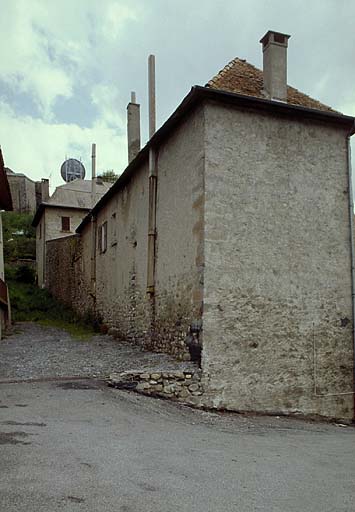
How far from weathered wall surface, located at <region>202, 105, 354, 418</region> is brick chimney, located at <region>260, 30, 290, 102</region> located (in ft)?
2.33

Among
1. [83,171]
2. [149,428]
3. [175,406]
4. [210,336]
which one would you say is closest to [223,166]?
[210,336]

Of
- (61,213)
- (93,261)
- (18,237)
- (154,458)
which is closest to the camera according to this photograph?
(154,458)

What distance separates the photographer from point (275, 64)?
12.0 m

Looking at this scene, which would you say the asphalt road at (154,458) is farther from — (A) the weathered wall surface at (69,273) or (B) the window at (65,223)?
(B) the window at (65,223)

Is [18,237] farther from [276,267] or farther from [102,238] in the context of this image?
[276,267]

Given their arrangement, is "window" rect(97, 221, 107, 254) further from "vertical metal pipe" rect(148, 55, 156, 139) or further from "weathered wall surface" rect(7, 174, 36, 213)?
"weathered wall surface" rect(7, 174, 36, 213)

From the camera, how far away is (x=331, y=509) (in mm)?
4660

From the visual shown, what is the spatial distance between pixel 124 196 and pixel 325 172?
24.1 feet

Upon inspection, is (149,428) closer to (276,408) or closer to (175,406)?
(175,406)

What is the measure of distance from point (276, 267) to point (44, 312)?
56.3ft

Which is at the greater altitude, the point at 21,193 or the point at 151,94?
the point at 21,193

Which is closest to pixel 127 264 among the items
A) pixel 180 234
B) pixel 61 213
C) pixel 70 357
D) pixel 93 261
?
pixel 70 357

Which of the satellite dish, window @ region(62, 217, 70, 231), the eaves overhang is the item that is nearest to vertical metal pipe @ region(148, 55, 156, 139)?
the eaves overhang

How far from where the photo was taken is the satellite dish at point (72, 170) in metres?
41.0
